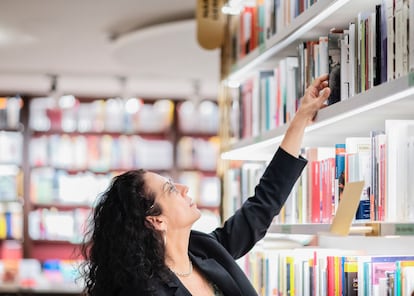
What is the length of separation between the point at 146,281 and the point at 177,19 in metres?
4.12

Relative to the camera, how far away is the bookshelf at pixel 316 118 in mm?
1912

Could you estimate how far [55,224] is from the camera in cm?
887

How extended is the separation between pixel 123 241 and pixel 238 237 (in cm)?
48

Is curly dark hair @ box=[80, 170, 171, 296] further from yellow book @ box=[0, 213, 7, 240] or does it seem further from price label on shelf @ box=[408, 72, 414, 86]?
yellow book @ box=[0, 213, 7, 240]

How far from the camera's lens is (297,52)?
9.04ft

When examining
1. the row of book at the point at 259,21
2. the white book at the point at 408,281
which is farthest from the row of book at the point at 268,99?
the white book at the point at 408,281

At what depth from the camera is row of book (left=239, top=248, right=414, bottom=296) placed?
1985 mm

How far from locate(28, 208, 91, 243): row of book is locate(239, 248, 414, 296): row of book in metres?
5.93

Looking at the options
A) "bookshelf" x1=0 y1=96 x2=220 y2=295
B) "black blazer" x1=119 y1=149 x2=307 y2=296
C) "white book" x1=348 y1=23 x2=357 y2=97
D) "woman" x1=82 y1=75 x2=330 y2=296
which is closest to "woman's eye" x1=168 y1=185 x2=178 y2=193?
"woman" x1=82 y1=75 x2=330 y2=296

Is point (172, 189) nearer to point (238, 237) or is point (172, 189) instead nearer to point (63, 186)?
point (238, 237)

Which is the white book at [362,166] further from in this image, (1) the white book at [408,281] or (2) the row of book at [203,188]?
(2) the row of book at [203,188]

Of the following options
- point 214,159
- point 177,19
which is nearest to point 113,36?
point 177,19

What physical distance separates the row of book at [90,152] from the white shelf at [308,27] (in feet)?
19.1

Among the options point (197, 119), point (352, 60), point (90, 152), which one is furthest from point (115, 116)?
point (352, 60)
